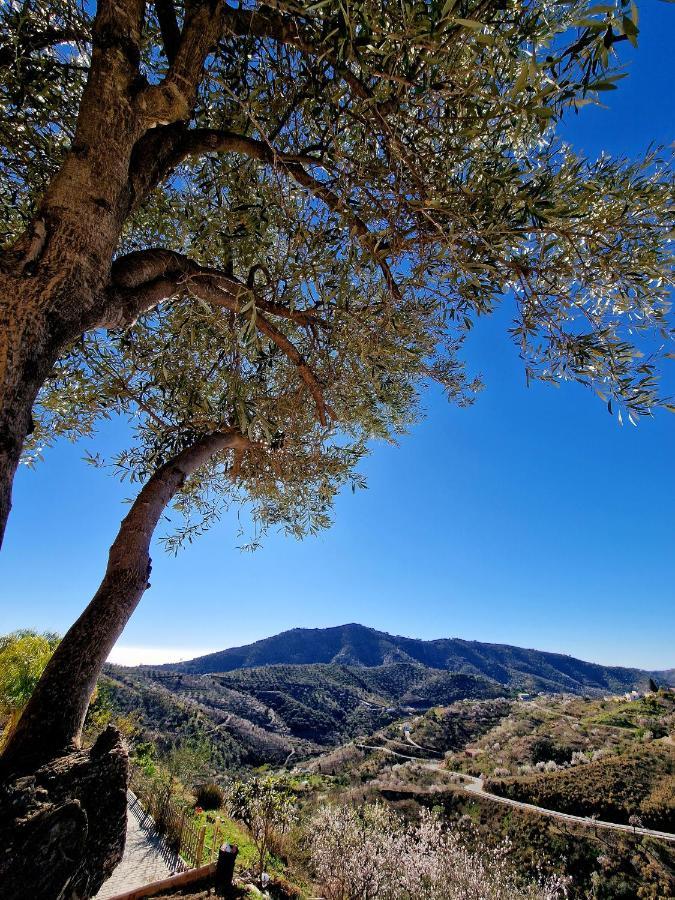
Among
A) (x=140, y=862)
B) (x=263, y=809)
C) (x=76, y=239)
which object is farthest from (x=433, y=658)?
(x=76, y=239)

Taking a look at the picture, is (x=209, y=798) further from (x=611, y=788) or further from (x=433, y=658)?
(x=433, y=658)

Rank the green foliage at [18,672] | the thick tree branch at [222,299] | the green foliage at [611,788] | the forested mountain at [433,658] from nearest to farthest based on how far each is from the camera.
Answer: the thick tree branch at [222,299] → the green foliage at [18,672] → the green foliage at [611,788] → the forested mountain at [433,658]

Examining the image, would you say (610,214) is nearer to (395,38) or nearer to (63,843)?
(395,38)

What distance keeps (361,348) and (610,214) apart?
2133 mm

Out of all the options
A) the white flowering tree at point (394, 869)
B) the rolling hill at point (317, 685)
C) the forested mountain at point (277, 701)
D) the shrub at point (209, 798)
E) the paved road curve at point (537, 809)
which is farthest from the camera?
the rolling hill at point (317, 685)

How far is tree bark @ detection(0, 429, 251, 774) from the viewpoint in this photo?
1.92 meters

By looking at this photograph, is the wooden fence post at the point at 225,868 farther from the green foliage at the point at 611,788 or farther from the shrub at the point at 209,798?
the green foliage at the point at 611,788

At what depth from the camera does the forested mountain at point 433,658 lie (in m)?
109

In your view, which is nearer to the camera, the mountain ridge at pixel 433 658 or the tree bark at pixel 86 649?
the tree bark at pixel 86 649

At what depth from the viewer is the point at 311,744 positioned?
54.0 m

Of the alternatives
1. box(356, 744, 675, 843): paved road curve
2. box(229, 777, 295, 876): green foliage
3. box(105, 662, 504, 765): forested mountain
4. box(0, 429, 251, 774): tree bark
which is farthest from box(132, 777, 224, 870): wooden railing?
box(356, 744, 675, 843): paved road curve

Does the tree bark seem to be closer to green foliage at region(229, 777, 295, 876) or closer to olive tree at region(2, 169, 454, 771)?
olive tree at region(2, 169, 454, 771)

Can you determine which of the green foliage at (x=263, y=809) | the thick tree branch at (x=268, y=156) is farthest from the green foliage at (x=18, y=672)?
the thick tree branch at (x=268, y=156)

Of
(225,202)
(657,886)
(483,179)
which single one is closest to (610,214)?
(483,179)
